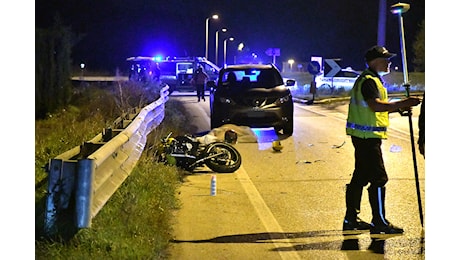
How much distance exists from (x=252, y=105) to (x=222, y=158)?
4.30m

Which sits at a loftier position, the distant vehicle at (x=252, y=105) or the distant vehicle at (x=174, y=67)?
the distant vehicle at (x=174, y=67)

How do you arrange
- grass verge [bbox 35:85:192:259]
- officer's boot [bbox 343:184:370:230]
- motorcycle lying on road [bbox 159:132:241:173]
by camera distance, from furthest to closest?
1. motorcycle lying on road [bbox 159:132:241:173]
2. officer's boot [bbox 343:184:370:230]
3. grass verge [bbox 35:85:192:259]

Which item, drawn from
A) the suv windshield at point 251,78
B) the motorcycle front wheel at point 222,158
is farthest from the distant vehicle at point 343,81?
the motorcycle front wheel at point 222,158

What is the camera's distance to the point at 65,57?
16.2 meters

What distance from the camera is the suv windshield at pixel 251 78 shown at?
14516mm

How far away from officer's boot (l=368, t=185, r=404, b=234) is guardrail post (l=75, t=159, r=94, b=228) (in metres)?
2.89

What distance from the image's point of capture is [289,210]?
7.36m

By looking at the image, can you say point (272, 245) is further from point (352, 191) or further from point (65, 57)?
point (65, 57)

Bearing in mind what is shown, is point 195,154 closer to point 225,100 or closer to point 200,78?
point 225,100

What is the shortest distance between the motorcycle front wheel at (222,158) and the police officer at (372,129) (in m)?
3.39

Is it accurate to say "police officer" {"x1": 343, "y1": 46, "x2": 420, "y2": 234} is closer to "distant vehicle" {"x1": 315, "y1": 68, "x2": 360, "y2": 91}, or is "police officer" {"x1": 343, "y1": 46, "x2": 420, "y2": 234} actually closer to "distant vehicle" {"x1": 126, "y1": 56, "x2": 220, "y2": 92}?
"distant vehicle" {"x1": 315, "y1": 68, "x2": 360, "y2": 91}

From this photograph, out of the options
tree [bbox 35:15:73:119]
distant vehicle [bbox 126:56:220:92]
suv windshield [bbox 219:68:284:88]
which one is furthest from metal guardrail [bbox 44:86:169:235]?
distant vehicle [bbox 126:56:220:92]

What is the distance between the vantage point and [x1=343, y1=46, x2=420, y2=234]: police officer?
626 cm

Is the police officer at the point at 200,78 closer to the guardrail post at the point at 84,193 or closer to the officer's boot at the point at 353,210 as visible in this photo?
the officer's boot at the point at 353,210
